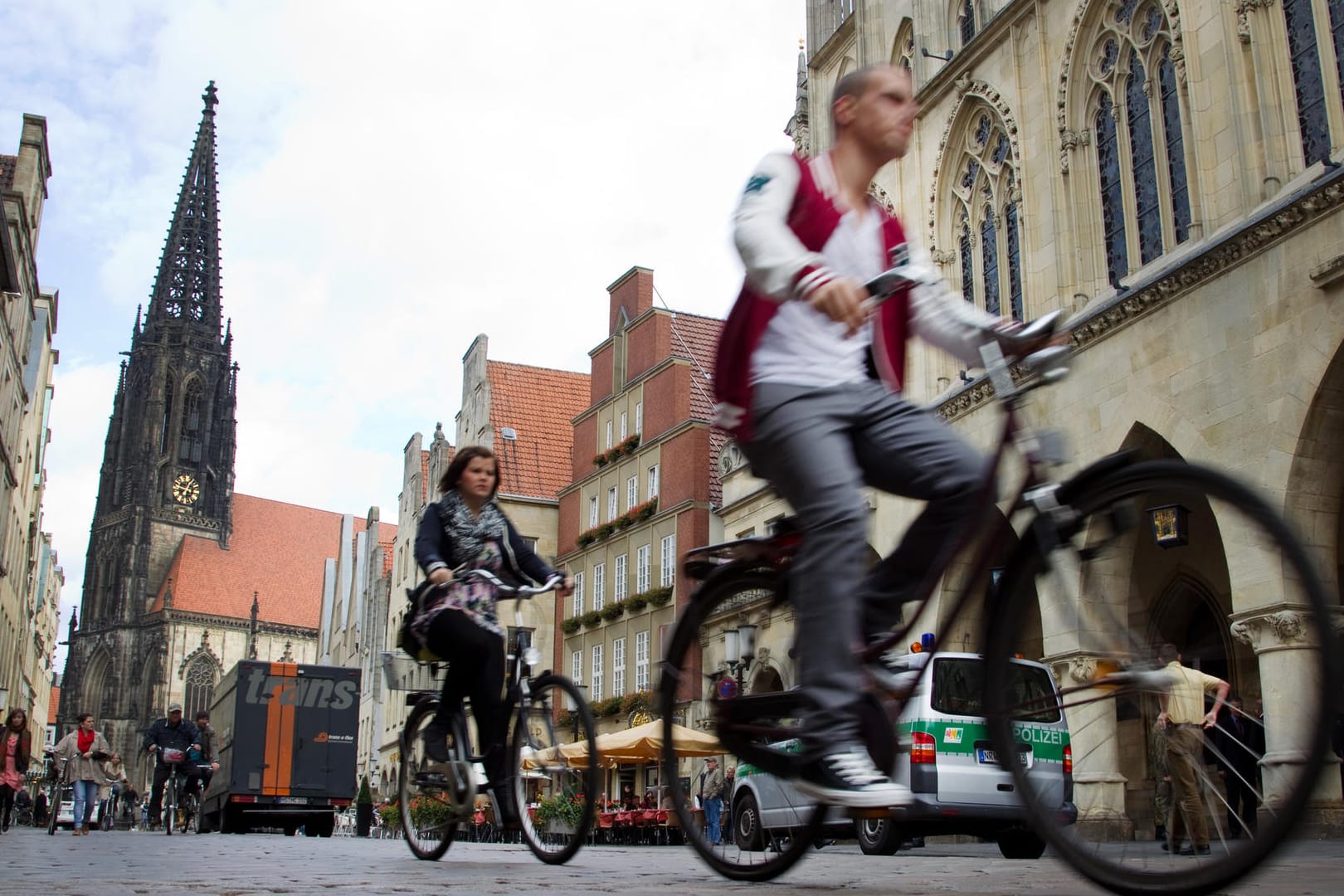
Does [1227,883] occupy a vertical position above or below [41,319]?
below

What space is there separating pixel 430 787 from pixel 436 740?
0.30 meters

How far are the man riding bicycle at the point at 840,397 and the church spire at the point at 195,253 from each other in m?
104

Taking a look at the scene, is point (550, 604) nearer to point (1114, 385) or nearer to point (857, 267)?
point (1114, 385)

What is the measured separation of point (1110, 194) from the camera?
19828 mm

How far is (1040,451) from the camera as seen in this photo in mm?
3082

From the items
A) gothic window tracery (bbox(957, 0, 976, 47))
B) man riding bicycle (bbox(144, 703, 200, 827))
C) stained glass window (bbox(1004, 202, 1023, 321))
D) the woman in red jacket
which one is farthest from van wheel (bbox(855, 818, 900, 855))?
gothic window tracery (bbox(957, 0, 976, 47))

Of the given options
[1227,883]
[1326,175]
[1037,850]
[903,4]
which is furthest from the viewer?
[903,4]

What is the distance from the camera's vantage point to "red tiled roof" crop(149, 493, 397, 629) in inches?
3947

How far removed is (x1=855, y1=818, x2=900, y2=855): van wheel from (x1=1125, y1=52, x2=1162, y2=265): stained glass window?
1130cm

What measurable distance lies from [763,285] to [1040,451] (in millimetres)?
767

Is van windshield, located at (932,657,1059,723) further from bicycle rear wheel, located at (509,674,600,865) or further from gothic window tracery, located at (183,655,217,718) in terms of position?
gothic window tracery, located at (183,655,217,718)

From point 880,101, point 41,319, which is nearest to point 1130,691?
point 880,101

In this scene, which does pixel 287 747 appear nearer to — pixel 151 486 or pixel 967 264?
pixel 967 264

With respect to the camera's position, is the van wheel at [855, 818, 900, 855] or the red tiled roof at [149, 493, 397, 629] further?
the red tiled roof at [149, 493, 397, 629]
